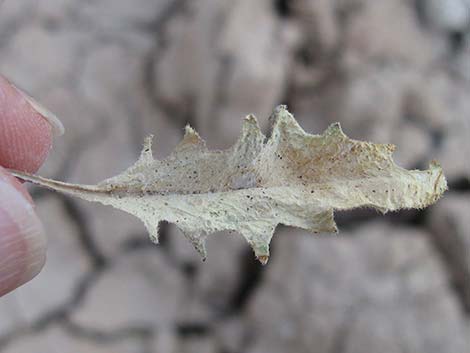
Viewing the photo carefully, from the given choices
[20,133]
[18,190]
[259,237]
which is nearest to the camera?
[259,237]

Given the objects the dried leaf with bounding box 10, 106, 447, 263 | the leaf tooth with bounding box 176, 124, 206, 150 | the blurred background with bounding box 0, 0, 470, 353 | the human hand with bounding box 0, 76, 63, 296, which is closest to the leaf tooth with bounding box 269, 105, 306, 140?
the dried leaf with bounding box 10, 106, 447, 263

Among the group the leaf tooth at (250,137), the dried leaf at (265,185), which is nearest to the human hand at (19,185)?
the dried leaf at (265,185)

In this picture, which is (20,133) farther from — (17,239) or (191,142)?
(191,142)

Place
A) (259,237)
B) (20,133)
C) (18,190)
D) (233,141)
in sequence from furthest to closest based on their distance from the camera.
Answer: (233,141), (20,133), (18,190), (259,237)

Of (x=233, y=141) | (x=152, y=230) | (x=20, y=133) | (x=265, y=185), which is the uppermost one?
(x=233, y=141)

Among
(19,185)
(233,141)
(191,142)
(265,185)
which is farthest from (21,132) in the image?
(233,141)

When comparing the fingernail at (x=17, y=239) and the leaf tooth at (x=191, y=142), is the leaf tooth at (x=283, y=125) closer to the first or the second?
the leaf tooth at (x=191, y=142)

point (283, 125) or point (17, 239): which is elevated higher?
point (283, 125)
